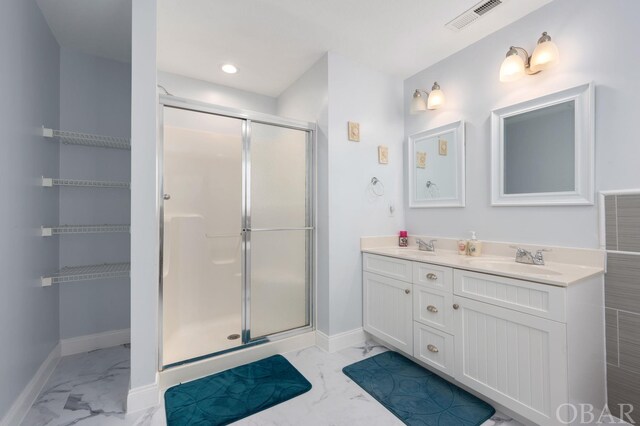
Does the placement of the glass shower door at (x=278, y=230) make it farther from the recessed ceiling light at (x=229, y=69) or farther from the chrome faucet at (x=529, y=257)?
the chrome faucet at (x=529, y=257)

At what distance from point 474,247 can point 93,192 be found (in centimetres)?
312

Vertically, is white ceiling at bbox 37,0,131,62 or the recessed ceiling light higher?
the recessed ceiling light

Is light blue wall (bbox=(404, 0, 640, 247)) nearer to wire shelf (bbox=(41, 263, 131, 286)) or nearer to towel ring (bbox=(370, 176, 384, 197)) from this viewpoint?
towel ring (bbox=(370, 176, 384, 197))

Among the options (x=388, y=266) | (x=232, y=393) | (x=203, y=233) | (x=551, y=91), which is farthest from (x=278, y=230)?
(x=551, y=91)

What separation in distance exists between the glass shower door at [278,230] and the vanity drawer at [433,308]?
95 centimetres

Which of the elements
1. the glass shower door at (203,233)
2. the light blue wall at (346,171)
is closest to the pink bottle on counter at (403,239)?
the light blue wall at (346,171)

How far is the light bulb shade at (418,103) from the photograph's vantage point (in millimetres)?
2516

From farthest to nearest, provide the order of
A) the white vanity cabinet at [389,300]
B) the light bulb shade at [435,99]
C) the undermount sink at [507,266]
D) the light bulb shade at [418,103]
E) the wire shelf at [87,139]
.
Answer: the light bulb shade at [418,103]
the light bulb shade at [435,99]
the white vanity cabinet at [389,300]
the wire shelf at [87,139]
the undermount sink at [507,266]

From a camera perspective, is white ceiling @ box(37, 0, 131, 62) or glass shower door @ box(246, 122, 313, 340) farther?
glass shower door @ box(246, 122, 313, 340)

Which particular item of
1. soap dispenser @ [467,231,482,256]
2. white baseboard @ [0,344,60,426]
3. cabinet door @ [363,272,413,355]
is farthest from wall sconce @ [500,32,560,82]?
white baseboard @ [0,344,60,426]

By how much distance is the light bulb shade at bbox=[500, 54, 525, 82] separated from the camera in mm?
1851

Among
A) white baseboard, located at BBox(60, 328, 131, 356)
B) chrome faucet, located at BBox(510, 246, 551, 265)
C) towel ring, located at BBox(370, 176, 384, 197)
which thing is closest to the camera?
chrome faucet, located at BBox(510, 246, 551, 265)

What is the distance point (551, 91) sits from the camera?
1802 mm

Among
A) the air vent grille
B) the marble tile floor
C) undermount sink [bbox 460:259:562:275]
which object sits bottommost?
the marble tile floor
